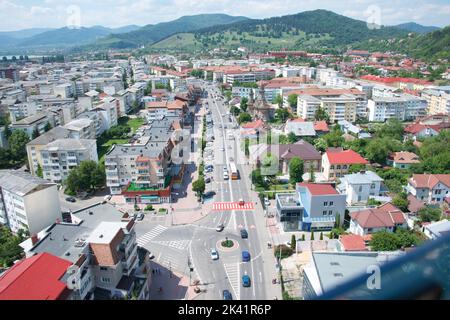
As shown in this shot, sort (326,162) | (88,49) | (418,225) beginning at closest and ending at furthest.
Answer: (418,225) → (326,162) → (88,49)

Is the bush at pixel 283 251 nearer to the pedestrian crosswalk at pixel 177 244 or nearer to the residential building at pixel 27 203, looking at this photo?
the pedestrian crosswalk at pixel 177 244

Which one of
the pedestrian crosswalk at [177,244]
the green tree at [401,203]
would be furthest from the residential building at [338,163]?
the pedestrian crosswalk at [177,244]

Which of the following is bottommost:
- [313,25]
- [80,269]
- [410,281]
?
[80,269]

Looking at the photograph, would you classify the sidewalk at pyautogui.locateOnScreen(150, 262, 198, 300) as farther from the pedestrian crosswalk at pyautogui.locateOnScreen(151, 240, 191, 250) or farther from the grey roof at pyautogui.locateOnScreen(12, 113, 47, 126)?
the grey roof at pyautogui.locateOnScreen(12, 113, 47, 126)

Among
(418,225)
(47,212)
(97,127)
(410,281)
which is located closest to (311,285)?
(418,225)

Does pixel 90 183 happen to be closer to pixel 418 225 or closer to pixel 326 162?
pixel 326 162

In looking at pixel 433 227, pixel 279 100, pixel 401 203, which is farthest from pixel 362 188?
pixel 279 100
